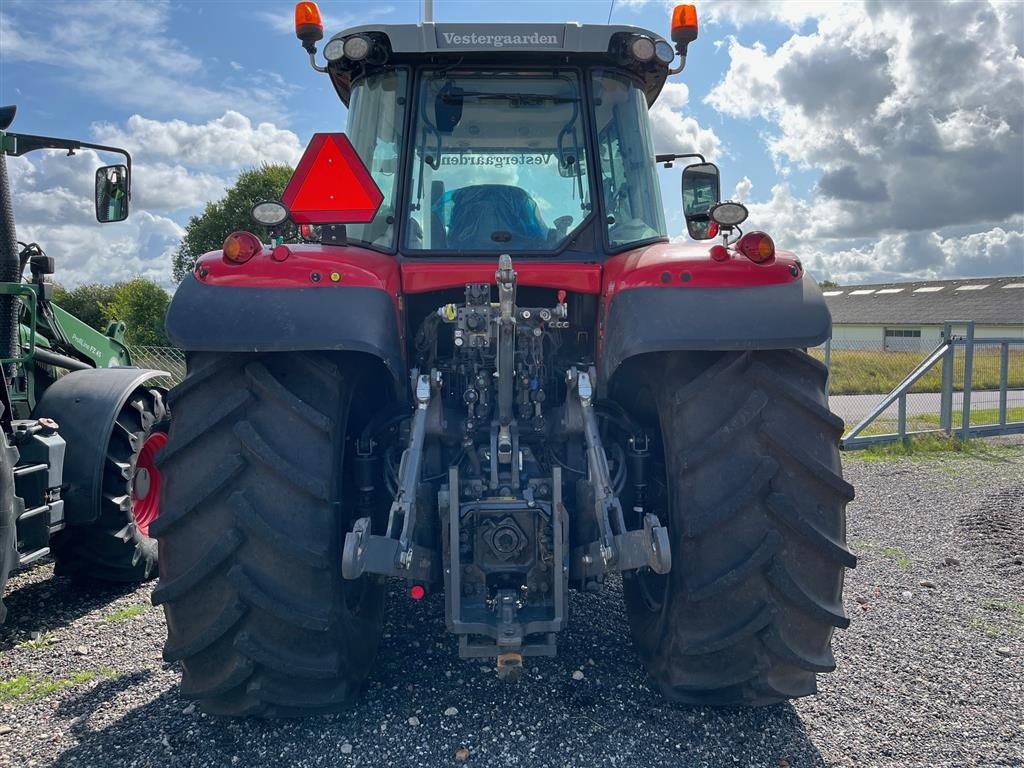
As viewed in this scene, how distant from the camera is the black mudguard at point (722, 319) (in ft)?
8.96

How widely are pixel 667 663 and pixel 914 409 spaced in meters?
12.4

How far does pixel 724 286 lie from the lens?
112 inches

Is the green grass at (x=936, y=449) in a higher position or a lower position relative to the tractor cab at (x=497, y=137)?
lower

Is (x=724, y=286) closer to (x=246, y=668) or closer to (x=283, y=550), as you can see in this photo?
(x=283, y=550)

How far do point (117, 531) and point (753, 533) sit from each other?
12.1ft

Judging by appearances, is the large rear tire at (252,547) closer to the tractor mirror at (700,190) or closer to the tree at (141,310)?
the tractor mirror at (700,190)

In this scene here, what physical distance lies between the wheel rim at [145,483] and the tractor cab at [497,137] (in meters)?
2.58

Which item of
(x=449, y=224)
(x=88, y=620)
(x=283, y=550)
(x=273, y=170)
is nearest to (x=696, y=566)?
(x=283, y=550)

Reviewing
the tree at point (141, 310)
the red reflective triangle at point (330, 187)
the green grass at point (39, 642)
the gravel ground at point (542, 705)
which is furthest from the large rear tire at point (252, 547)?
the tree at point (141, 310)

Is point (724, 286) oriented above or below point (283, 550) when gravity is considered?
above

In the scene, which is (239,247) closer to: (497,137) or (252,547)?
(252,547)

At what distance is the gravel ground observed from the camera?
2871mm

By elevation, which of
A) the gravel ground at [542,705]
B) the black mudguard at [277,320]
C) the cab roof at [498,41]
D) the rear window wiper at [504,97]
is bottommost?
the gravel ground at [542,705]

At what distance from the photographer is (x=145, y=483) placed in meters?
5.20
